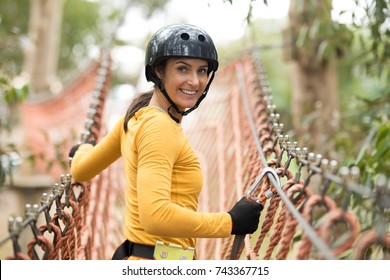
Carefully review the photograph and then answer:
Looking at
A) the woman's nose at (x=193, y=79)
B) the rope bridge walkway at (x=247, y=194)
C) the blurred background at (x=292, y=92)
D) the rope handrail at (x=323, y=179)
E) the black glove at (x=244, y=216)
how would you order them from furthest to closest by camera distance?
the blurred background at (x=292, y=92) → the woman's nose at (x=193, y=79) → the black glove at (x=244, y=216) → the rope bridge walkway at (x=247, y=194) → the rope handrail at (x=323, y=179)

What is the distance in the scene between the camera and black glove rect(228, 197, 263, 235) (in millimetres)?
1742

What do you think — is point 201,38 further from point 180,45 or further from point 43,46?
point 43,46

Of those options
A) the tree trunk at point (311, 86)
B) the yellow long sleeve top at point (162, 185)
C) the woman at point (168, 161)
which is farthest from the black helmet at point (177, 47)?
the tree trunk at point (311, 86)

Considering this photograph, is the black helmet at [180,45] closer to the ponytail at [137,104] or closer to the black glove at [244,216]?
the ponytail at [137,104]

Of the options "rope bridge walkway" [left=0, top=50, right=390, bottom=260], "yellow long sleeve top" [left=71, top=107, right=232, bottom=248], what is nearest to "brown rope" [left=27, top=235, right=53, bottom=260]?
"rope bridge walkway" [left=0, top=50, right=390, bottom=260]

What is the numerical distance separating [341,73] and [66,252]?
66.7 ft

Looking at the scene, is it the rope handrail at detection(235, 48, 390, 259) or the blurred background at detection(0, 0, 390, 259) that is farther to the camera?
the blurred background at detection(0, 0, 390, 259)

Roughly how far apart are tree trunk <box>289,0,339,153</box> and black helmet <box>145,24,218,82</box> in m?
3.86

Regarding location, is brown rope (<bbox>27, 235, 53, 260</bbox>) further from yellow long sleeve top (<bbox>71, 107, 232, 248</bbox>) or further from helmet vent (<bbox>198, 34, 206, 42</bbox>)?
helmet vent (<bbox>198, 34, 206, 42</bbox>)

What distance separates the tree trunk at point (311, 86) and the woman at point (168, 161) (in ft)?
12.8

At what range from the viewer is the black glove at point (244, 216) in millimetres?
1742

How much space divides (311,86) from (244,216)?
4.74 m

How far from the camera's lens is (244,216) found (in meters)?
1.75
